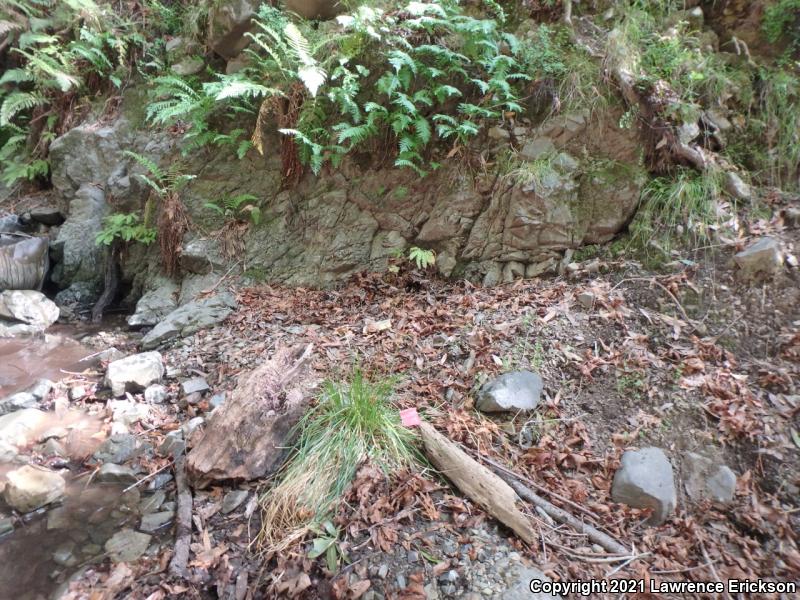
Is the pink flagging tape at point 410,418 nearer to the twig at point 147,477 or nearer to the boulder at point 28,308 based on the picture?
the twig at point 147,477

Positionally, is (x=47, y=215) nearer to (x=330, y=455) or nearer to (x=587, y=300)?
(x=330, y=455)

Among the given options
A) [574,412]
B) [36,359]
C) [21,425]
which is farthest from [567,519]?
[36,359]

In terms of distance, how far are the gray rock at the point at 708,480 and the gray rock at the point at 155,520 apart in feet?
10.9

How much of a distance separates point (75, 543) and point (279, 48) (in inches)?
211

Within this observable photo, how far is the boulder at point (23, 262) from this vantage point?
630 cm

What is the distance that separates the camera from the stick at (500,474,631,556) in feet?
7.64

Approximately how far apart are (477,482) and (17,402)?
4.32 meters

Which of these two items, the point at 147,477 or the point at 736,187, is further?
the point at 736,187

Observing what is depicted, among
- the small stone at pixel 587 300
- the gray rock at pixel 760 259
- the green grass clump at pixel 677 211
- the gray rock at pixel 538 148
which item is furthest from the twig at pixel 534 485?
the gray rock at pixel 538 148

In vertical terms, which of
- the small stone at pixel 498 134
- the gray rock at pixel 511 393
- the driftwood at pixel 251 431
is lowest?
the driftwood at pixel 251 431

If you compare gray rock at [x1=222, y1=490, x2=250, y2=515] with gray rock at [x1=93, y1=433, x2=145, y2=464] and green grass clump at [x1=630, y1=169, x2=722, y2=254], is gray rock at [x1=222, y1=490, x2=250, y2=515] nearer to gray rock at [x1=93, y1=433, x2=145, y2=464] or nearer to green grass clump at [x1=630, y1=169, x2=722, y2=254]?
gray rock at [x1=93, y1=433, x2=145, y2=464]

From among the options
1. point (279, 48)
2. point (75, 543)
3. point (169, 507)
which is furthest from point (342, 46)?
point (75, 543)

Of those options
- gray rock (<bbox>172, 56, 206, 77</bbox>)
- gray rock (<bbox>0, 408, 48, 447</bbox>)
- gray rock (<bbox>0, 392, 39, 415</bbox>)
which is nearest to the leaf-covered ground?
gray rock (<bbox>0, 408, 48, 447</bbox>)

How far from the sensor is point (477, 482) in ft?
8.29
